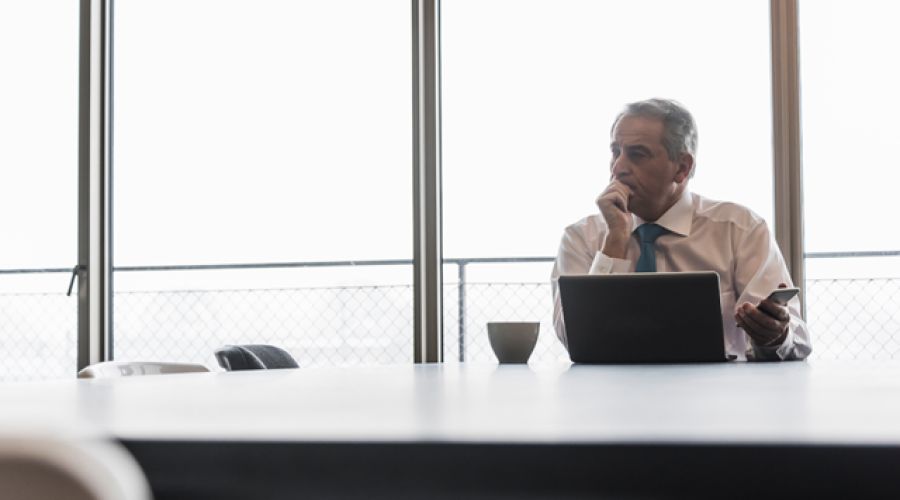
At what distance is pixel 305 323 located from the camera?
13.1ft

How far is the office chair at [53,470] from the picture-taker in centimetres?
28

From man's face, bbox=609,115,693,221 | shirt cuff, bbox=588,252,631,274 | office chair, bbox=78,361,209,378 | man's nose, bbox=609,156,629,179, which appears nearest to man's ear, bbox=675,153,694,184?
man's face, bbox=609,115,693,221

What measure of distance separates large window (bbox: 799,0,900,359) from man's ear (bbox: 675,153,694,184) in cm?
82

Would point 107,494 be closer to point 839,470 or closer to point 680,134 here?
point 839,470

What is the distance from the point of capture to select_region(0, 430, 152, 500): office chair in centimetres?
28

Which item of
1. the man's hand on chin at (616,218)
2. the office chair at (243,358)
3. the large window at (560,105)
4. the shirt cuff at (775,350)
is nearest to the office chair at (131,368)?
the office chair at (243,358)

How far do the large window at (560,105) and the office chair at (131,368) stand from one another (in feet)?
5.49

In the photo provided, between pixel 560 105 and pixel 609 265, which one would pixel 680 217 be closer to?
pixel 609 265

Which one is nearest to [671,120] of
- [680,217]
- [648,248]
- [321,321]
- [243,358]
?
[680,217]

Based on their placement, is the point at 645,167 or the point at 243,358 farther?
the point at 645,167

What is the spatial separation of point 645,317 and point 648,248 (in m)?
1.00

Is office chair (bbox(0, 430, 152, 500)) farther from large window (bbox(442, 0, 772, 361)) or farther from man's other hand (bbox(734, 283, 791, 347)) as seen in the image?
large window (bbox(442, 0, 772, 361))

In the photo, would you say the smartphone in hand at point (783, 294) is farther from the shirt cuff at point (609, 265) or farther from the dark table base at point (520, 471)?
the dark table base at point (520, 471)

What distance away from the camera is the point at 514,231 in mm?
3354
